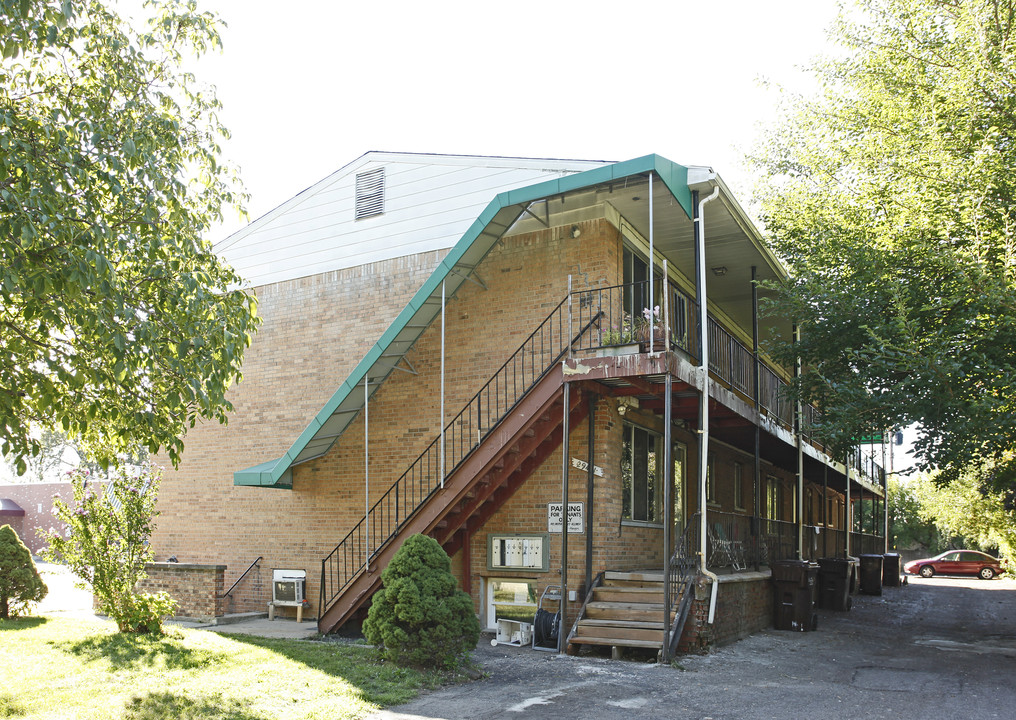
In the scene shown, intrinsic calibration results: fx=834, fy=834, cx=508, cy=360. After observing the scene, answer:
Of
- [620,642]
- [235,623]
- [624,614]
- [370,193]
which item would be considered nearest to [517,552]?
[624,614]

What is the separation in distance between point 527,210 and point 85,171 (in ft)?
20.9

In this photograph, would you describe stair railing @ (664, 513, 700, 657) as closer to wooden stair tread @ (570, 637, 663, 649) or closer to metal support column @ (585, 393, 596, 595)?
wooden stair tread @ (570, 637, 663, 649)

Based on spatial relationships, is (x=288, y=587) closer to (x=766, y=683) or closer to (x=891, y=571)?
(x=766, y=683)

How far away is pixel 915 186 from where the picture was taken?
13391 millimetres

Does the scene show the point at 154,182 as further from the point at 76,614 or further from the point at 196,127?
the point at 76,614

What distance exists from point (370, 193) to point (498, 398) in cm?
517

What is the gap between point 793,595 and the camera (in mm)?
14078

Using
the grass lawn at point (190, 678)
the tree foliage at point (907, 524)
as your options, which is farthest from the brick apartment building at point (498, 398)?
the tree foliage at point (907, 524)

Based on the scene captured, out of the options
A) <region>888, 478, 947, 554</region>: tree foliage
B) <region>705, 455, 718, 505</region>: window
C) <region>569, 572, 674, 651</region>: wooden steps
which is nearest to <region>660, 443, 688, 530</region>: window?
<region>705, 455, 718, 505</region>: window

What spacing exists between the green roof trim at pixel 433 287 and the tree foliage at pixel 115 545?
96.0 inches

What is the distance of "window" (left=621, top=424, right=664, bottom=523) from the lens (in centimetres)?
1251

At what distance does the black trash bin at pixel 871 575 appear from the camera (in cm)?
2430

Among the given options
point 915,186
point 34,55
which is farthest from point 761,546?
point 34,55

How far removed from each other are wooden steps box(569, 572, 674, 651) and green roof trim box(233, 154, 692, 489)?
464 cm
